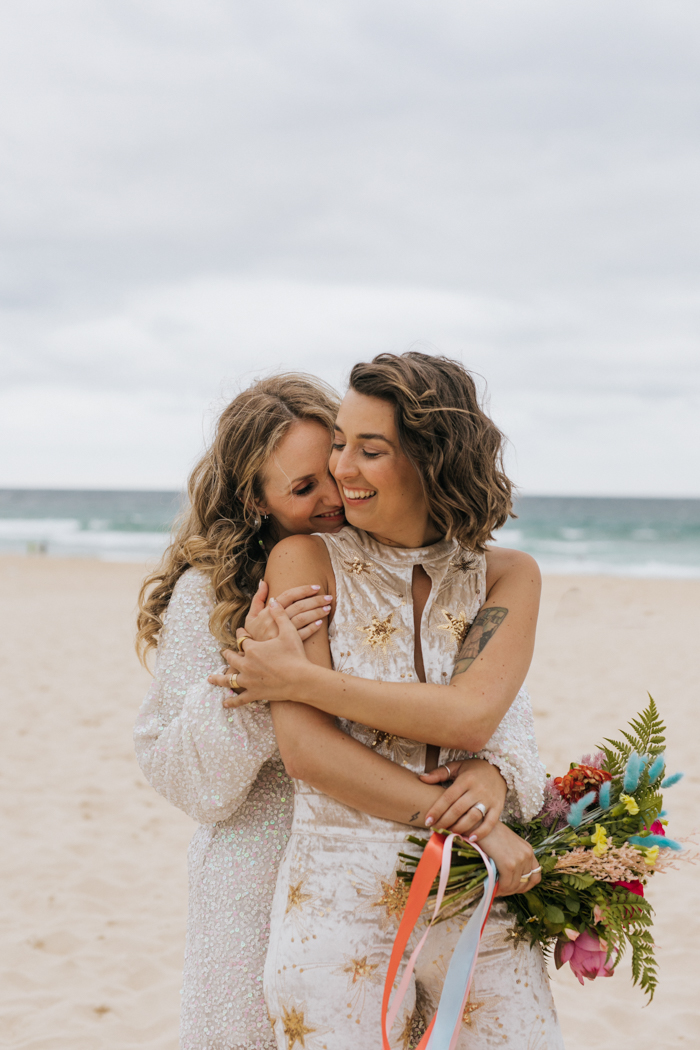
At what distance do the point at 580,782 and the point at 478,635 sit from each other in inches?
16.4

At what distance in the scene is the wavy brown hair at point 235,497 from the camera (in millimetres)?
2305

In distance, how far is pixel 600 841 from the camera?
5.93ft

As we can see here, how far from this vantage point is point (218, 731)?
2.01m

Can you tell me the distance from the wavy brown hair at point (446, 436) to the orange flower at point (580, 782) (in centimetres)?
59

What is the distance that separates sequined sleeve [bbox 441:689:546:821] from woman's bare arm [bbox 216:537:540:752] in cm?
8

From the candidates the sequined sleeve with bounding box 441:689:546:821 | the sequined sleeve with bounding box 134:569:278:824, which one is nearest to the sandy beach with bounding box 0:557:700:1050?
the sequined sleeve with bounding box 134:569:278:824

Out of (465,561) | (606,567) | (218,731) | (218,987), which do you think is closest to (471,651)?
(465,561)

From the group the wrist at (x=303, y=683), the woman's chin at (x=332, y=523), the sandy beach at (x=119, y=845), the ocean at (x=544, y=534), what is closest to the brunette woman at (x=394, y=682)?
the wrist at (x=303, y=683)

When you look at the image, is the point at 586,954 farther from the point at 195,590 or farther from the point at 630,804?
the point at 195,590

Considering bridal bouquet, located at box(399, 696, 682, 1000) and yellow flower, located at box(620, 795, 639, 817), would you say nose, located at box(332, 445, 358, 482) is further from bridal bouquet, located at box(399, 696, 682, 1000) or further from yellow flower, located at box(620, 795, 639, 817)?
yellow flower, located at box(620, 795, 639, 817)

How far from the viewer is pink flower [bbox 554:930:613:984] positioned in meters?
1.88

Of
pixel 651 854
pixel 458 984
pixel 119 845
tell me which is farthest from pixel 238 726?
pixel 119 845

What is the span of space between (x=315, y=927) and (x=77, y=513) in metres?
49.7

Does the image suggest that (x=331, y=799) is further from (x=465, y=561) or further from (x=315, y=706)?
(x=465, y=561)
